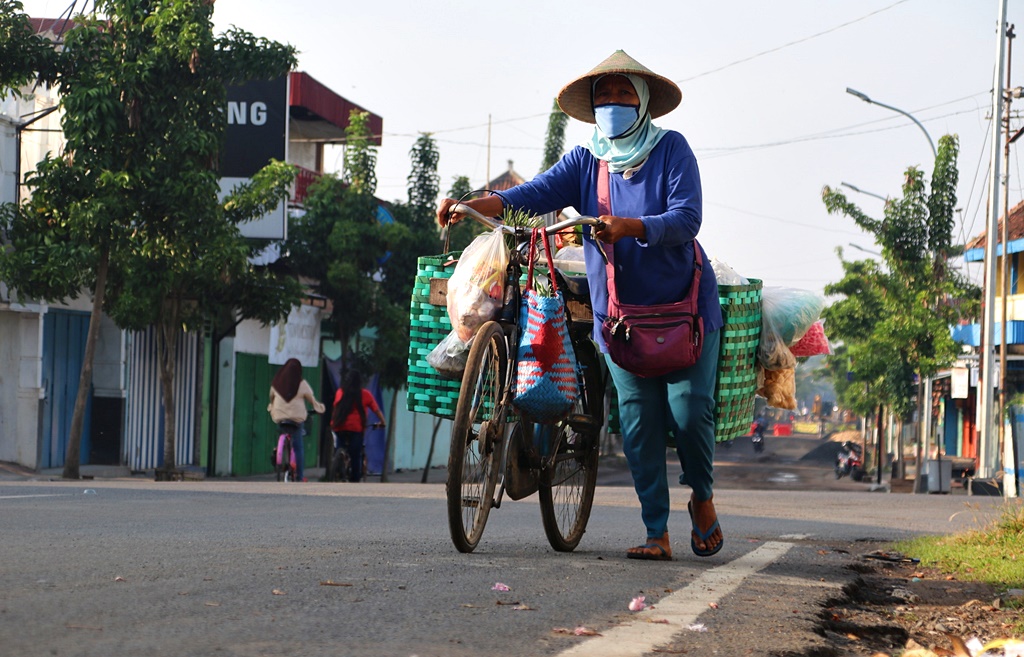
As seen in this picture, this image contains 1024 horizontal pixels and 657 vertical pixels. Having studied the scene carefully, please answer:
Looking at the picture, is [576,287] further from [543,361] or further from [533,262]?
[543,361]

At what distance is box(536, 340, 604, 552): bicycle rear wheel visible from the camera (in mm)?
5793

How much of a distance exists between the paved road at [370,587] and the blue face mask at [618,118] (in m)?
1.68

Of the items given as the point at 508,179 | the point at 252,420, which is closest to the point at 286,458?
the point at 252,420

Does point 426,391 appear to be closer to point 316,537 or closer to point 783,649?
point 316,537

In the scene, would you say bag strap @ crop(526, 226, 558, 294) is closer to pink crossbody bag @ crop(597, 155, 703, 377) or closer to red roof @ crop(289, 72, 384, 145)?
pink crossbody bag @ crop(597, 155, 703, 377)

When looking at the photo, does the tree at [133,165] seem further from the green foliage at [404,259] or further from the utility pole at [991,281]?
the utility pole at [991,281]

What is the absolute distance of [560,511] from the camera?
19.8ft

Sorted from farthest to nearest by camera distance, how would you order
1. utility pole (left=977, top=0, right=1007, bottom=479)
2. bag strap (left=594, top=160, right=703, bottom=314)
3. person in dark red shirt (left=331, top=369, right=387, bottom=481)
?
utility pole (left=977, top=0, right=1007, bottom=479), person in dark red shirt (left=331, top=369, right=387, bottom=481), bag strap (left=594, top=160, right=703, bottom=314)

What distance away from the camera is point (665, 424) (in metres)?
5.91

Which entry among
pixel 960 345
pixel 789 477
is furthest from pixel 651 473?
pixel 789 477

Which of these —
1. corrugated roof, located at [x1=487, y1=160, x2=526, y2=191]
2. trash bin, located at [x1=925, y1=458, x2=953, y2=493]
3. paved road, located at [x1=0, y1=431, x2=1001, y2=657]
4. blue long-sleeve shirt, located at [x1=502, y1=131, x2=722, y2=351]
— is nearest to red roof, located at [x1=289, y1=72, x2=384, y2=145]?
trash bin, located at [x1=925, y1=458, x2=953, y2=493]

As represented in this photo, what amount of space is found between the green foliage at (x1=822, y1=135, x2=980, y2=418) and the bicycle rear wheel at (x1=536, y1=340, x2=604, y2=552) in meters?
26.4

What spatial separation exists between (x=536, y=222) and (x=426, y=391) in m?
0.81

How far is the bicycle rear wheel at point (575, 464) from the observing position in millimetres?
5793
